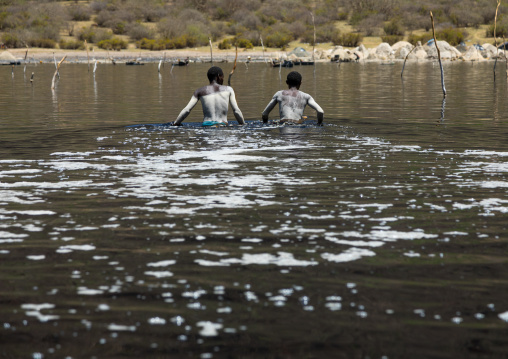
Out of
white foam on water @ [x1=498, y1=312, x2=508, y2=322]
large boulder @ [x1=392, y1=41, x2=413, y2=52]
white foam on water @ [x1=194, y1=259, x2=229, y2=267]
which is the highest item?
large boulder @ [x1=392, y1=41, x2=413, y2=52]

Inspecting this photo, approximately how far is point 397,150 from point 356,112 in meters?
8.93

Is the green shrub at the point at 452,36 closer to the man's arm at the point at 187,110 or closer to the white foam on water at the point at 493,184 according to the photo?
the man's arm at the point at 187,110

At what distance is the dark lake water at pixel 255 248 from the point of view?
4496mm

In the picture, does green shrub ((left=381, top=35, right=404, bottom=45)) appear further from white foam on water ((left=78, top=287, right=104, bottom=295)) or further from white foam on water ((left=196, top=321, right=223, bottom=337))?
white foam on water ((left=196, top=321, right=223, bottom=337))

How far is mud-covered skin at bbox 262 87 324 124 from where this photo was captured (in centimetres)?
1639

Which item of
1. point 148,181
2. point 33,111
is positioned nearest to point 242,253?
point 148,181

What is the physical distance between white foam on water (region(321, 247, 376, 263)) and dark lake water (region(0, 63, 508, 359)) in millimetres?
25

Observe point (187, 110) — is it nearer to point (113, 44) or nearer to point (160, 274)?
point (160, 274)

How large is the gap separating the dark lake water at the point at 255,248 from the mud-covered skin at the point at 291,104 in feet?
6.49

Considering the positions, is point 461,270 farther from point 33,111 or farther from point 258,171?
point 33,111

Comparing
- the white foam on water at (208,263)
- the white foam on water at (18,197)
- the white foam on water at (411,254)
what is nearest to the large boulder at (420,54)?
the white foam on water at (18,197)

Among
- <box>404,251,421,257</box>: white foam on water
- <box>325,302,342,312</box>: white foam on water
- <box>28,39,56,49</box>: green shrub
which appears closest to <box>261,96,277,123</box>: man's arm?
<box>404,251,421,257</box>: white foam on water

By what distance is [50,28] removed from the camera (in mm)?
83125

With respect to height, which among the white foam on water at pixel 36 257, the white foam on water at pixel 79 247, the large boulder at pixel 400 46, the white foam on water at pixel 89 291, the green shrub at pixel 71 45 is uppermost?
the green shrub at pixel 71 45
